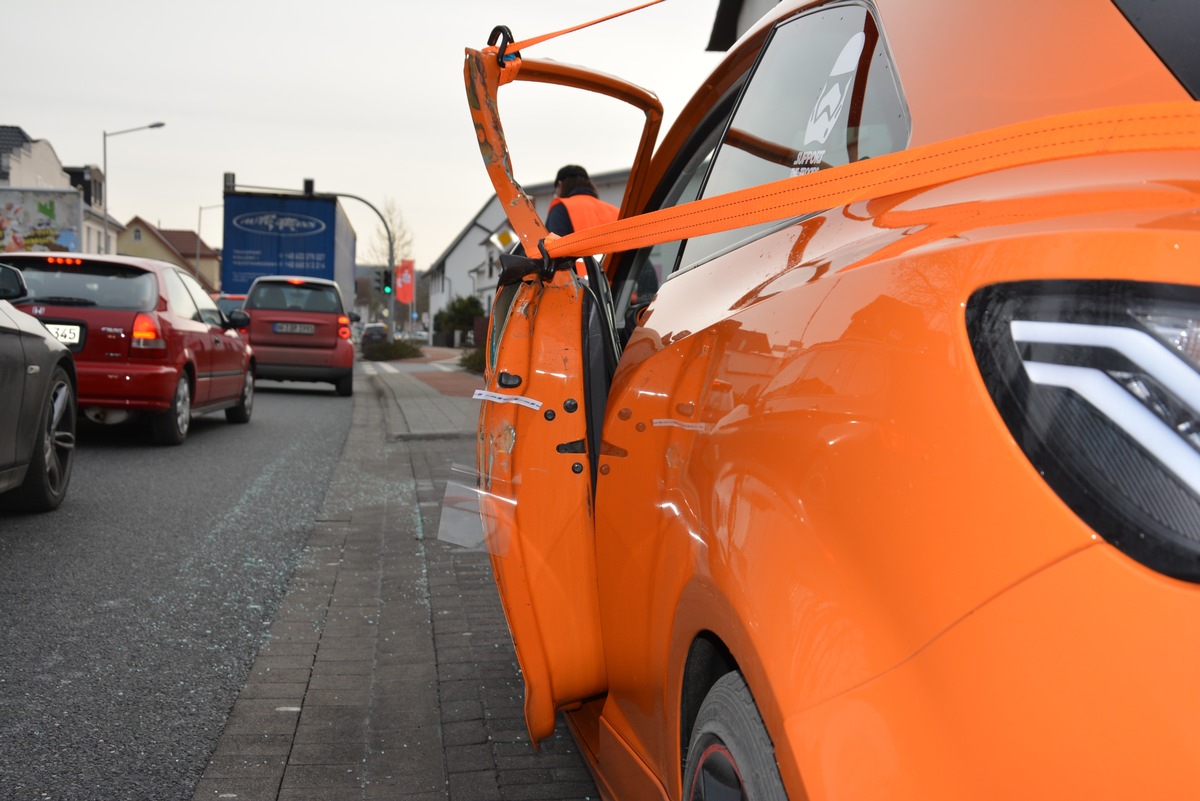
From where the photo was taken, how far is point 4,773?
2.96 m

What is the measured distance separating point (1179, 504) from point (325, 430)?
1189 centimetres

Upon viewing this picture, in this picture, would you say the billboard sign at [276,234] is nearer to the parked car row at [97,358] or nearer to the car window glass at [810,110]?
the parked car row at [97,358]

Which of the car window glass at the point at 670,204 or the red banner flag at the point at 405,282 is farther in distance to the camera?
the red banner flag at the point at 405,282

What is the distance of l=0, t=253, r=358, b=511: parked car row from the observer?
19.4 feet

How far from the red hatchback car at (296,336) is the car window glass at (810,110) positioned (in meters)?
15.3

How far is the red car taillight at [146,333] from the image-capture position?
9391mm

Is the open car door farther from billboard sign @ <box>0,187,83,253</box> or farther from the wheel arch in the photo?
billboard sign @ <box>0,187,83,253</box>

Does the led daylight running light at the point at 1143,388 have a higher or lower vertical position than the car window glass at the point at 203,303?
higher

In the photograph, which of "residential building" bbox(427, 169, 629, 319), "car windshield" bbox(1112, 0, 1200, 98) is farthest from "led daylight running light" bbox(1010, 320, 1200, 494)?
"residential building" bbox(427, 169, 629, 319)

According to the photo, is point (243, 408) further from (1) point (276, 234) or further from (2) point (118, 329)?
(1) point (276, 234)

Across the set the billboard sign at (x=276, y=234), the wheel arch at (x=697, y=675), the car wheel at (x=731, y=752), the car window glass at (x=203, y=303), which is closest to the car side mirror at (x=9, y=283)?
the wheel arch at (x=697, y=675)

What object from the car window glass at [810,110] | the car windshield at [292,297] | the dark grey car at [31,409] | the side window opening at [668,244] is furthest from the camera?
the car windshield at [292,297]

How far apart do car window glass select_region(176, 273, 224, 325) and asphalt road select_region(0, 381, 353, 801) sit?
2392 millimetres

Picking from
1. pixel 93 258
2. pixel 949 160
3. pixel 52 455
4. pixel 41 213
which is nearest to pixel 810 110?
pixel 949 160
